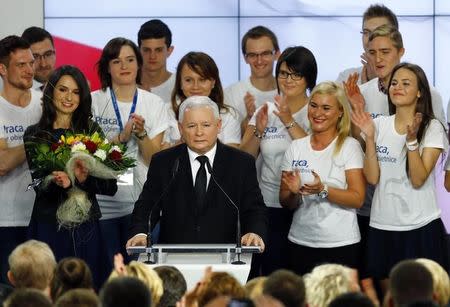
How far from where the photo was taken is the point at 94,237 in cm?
821

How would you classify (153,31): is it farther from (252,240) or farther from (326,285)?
(326,285)

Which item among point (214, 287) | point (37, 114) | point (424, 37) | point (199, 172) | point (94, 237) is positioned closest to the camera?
point (214, 287)

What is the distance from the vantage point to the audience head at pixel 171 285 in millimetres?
5969

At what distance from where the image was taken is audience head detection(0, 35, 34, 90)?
8.72 metres

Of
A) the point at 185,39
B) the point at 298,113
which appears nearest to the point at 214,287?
the point at 298,113

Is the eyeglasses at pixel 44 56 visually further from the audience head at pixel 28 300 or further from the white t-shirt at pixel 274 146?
the audience head at pixel 28 300

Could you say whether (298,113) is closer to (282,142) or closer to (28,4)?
(282,142)

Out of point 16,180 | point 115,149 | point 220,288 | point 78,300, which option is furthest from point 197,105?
point 78,300

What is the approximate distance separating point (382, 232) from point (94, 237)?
5.57ft

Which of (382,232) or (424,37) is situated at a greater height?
(424,37)

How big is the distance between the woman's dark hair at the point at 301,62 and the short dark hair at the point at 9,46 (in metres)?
1.64

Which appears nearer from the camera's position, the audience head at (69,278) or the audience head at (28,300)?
the audience head at (28,300)

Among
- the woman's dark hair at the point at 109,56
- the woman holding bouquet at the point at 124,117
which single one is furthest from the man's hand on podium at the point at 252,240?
the woman's dark hair at the point at 109,56

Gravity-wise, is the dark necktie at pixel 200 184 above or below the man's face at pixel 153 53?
below
